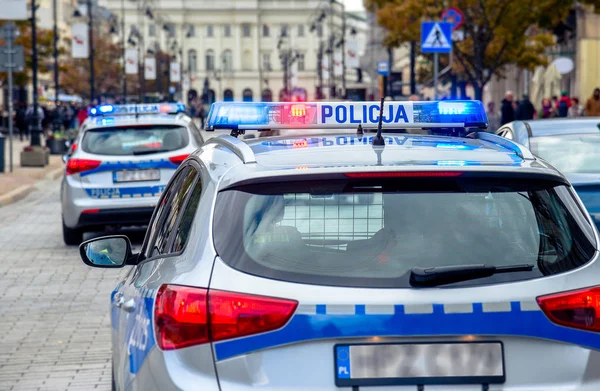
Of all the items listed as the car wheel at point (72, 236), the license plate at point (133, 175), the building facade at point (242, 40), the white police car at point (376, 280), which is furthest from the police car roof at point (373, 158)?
the building facade at point (242, 40)

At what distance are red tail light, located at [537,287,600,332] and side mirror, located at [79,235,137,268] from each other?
207 centimetres

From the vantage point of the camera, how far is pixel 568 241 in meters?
3.91

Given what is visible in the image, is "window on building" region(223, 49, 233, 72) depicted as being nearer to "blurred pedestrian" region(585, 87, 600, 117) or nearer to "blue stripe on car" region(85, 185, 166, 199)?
"blurred pedestrian" region(585, 87, 600, 117)

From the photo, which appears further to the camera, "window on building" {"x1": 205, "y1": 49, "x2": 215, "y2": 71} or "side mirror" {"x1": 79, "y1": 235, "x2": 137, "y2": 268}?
"window on building" {"x1": 205, "y1": 49, "x2": 215, "y2": 71}

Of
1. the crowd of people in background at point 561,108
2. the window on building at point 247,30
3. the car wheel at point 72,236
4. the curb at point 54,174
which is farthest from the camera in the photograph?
the window on building at point 247,30

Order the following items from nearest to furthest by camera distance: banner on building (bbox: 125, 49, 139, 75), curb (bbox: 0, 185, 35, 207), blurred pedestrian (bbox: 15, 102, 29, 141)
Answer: curb (bbox: 0, 185, 35, 207), blurred pedestrian (bbox: 15, 102, 29, 141), banner on building (bbox: 125, 49, 139, 75)

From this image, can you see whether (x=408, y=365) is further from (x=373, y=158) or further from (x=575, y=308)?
(x=373, y=158)

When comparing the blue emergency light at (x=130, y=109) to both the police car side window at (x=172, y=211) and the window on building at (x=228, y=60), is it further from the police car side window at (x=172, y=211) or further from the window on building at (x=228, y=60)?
the window on building at (x=228, y=60)

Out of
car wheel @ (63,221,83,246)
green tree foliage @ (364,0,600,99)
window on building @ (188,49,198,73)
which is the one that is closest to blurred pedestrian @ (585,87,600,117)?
green tree foliage @ (364,0,600,99)

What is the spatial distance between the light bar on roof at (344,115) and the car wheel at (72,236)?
32.6ft

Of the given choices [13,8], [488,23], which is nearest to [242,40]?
[488,23]

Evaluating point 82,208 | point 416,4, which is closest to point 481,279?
point 82,208

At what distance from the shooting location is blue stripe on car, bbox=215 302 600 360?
142 inches

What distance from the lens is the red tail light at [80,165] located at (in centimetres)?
1467
